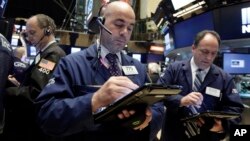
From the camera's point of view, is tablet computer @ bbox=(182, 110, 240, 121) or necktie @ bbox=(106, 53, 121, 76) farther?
tablet computer @ bbox=(182, 110, 240, 121)

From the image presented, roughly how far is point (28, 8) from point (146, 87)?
11049 mm

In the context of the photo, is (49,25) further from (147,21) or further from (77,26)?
(147,21)

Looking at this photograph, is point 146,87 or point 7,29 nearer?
point 146,87

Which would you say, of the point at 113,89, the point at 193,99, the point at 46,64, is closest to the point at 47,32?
the point at 46,64

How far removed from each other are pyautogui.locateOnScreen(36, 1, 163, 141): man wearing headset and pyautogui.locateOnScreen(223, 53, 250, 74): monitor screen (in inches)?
150

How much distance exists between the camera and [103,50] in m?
1.85

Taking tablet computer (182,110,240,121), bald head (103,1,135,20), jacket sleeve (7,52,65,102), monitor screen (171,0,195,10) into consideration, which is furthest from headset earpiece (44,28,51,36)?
monitor screen (171,0,195,10)

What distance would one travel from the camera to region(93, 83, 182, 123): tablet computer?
129 centimetres

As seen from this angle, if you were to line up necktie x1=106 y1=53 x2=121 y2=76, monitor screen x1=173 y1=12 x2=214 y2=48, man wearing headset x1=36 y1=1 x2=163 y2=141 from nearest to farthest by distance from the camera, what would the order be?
man wearing headset x1=36 y1=1 x2=163 y2=141 → necktie x1=106 y1=53 x2=121 y2=76 → monitor screen x1=173 y1=12 x2=214 y2=48

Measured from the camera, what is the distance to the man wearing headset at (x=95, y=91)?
4.72 feet

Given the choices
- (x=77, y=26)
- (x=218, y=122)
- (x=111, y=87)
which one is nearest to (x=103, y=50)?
(x=111, y=87)

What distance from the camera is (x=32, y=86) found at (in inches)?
102

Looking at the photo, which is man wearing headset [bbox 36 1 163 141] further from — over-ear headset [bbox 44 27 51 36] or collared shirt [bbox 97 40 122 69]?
over-ear headset [bbox 44 27 51 36]

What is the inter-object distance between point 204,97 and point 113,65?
1184 millimetres
